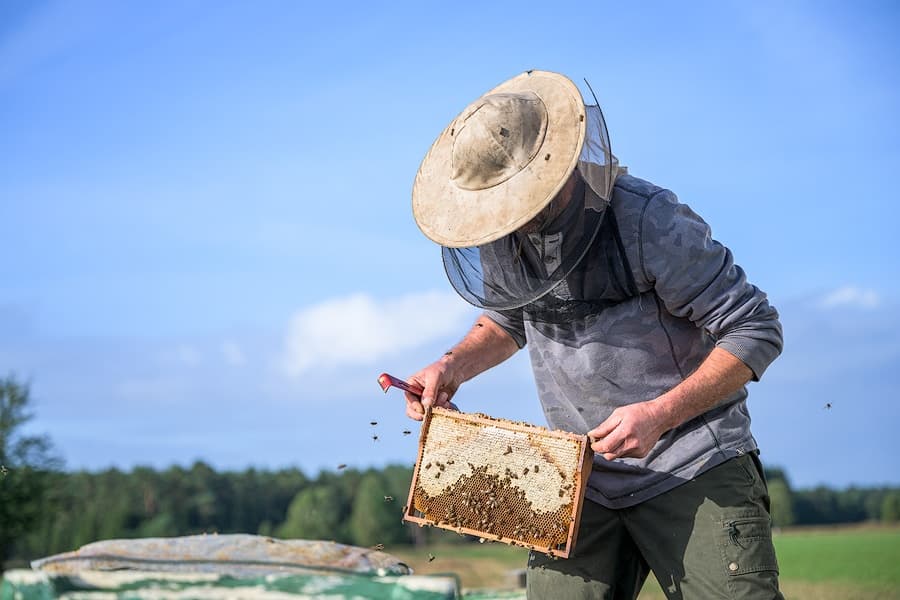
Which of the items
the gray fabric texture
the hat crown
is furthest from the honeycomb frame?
the hat crown

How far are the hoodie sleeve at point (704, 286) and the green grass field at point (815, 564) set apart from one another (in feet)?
4.87

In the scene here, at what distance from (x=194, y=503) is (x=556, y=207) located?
143 feet

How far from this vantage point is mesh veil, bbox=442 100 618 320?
12.3 ft

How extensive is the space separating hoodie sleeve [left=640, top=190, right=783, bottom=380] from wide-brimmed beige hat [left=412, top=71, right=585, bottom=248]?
490 mm

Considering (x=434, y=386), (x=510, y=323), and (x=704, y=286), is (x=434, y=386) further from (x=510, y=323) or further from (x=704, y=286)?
(x=704, y=286)

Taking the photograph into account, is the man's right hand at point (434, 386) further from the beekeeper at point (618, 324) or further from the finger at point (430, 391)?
the beekeeper at point (618, 324)

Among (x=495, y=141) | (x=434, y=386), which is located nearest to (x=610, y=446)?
(x=434, y=386)

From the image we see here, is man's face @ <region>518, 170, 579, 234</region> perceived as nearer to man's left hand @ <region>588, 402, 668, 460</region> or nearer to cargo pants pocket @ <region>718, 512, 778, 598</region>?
man's left hand @ <region>588, 402, 668, 460</region>

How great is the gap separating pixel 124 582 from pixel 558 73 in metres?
2.63

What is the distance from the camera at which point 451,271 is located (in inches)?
163

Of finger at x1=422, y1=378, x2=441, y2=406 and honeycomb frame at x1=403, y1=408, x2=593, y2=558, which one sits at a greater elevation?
finger at x1=422, y1=378, x2=441, y2=406

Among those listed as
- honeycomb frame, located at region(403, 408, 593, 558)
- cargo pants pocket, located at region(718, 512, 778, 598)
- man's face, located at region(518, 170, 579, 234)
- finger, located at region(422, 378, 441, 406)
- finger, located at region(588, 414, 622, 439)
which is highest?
man's face, located at region(518, 170, 579, 234)

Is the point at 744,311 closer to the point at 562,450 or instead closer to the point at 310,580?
the point at 562,450

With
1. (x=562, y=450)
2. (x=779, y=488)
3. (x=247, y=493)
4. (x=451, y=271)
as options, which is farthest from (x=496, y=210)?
(x=247, y=493)
